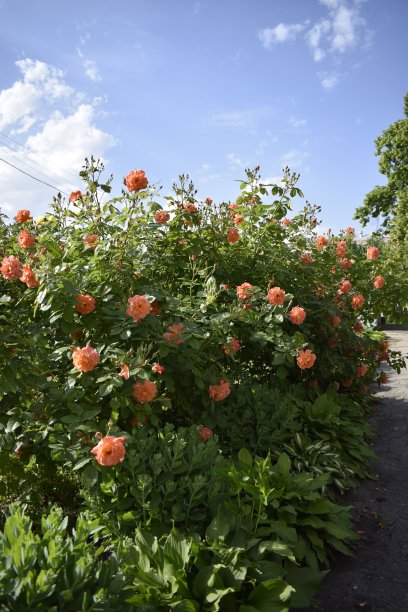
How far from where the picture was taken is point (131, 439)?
2543 millimetres

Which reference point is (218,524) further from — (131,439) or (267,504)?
(131,439)

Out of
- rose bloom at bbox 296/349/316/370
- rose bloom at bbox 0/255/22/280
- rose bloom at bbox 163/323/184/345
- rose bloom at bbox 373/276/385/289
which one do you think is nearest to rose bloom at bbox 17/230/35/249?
rose bloom at bbox 0/255/22/280

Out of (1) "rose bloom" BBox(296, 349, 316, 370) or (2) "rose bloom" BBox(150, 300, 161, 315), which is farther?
(1) "rose bloom" BBox(296, 349, 316, 370)

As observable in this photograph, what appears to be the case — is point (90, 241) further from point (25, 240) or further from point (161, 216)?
point (161, 216)

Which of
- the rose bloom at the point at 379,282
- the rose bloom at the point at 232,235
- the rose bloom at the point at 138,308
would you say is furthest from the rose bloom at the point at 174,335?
the rose bloom at the point at 379,282

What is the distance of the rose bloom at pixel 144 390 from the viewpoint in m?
2.66

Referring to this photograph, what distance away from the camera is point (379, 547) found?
302cm

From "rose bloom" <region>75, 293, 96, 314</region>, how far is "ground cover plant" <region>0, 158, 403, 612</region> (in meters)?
0.01

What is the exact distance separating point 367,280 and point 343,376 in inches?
47.1

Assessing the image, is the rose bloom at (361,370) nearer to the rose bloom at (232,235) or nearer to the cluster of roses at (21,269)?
the rose bloom at (232,235)

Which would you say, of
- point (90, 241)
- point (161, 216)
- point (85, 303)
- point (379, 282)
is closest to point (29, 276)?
point (85, 303)

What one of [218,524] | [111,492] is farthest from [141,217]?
[218,524]

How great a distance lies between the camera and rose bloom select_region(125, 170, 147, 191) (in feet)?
10.8

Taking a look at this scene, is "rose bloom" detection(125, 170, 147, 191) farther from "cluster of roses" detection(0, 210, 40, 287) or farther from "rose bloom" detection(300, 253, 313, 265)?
"rose bloom" detection(300, 253, 313, 265)
